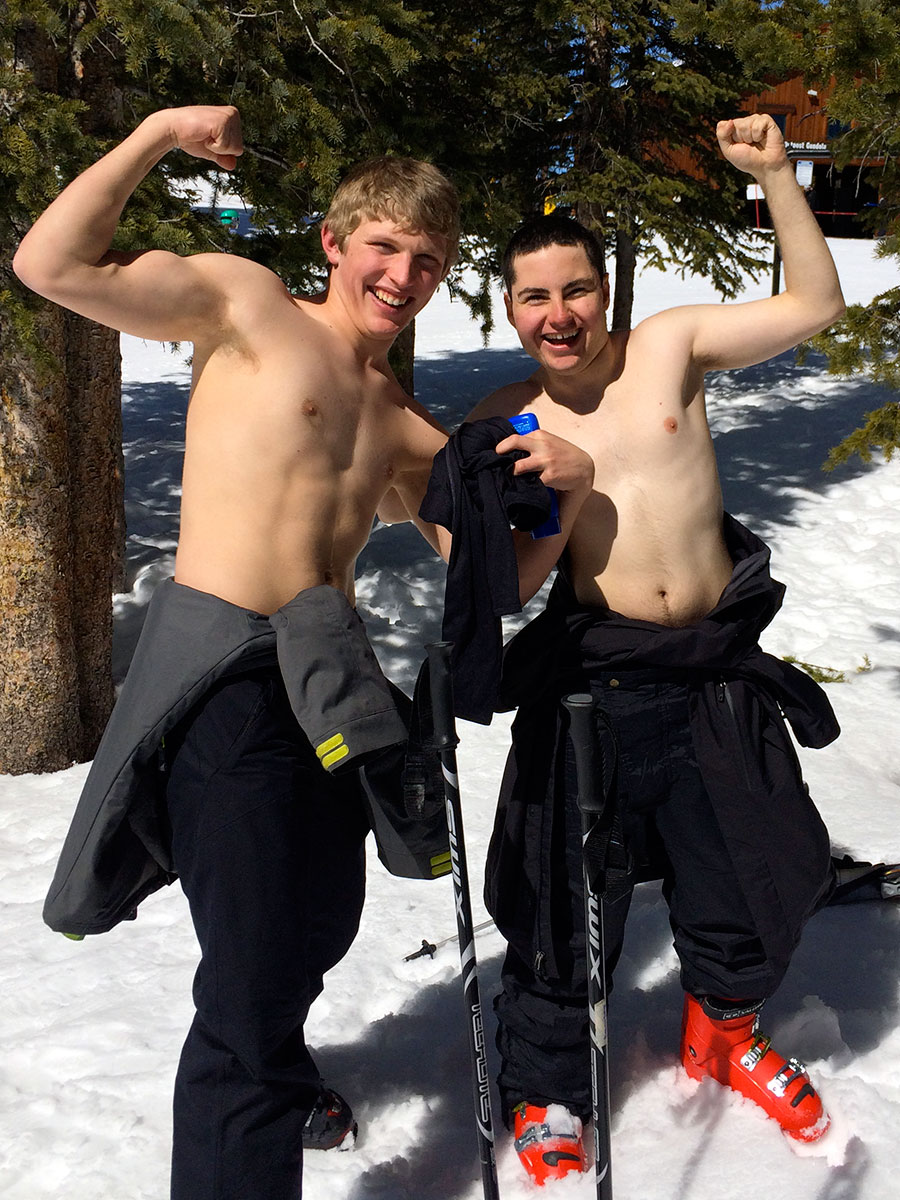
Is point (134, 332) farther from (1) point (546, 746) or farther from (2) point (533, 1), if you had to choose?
(2) point (533, 1)

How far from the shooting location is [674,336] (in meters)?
2.68

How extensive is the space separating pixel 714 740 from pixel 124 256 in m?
1.73

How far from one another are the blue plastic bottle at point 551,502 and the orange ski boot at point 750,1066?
135cm

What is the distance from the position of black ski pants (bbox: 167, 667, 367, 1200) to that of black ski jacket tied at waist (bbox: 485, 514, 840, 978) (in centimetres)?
58

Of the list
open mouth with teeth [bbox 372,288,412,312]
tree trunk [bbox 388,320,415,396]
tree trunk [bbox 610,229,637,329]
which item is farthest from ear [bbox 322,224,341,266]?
tree trunk [bbox 610,229,637,329]

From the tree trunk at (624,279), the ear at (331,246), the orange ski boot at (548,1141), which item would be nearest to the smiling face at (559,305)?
the ear at (331,246)

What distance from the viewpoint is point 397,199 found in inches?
95.7

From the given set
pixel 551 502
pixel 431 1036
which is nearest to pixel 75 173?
pixel 551 502

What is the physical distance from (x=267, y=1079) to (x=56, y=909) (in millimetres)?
613

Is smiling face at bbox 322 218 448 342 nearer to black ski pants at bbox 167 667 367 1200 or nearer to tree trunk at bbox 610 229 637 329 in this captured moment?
black ski pants at bbox 167 667 367 1200

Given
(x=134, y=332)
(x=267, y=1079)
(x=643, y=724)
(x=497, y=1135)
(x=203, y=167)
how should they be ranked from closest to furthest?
(x=267, y=1079) < (x=134, y=332) < (x=643, y=724) < (x=497, y=1135) < (x=203, y=167)

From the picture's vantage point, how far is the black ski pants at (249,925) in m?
2.14

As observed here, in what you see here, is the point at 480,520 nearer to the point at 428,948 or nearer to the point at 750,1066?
the point at 750,1066

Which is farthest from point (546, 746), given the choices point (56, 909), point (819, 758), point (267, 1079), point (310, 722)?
point (819, 758)
